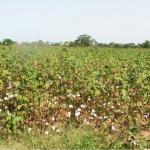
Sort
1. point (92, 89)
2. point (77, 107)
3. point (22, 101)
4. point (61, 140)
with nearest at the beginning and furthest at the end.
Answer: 1. point (61, 140)
2. point (22, 101)
3. point (77, 107)
4. point (92, 89)

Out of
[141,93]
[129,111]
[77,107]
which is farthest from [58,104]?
[141,93]

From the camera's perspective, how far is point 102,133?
25.2 ft

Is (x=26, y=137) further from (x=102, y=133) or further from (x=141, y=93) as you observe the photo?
(x=141, y=93)

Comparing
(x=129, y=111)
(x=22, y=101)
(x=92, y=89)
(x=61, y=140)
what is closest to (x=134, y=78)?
(x=92, y=89)

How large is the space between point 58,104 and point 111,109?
0.97 metres

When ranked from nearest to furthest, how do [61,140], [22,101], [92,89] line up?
[61,140], [22,101], [92,89]

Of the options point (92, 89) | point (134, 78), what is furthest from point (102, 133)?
point (134, 78)

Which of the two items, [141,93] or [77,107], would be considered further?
[141,93]

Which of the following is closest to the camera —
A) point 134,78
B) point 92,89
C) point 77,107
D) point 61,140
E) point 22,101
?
point 61,140

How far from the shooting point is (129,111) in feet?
29.3

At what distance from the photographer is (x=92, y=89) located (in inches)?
399

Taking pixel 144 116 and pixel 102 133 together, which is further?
pixel 144 116

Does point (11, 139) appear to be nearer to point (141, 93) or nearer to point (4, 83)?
point (4, 83)

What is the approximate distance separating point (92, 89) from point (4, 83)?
1851 mm
